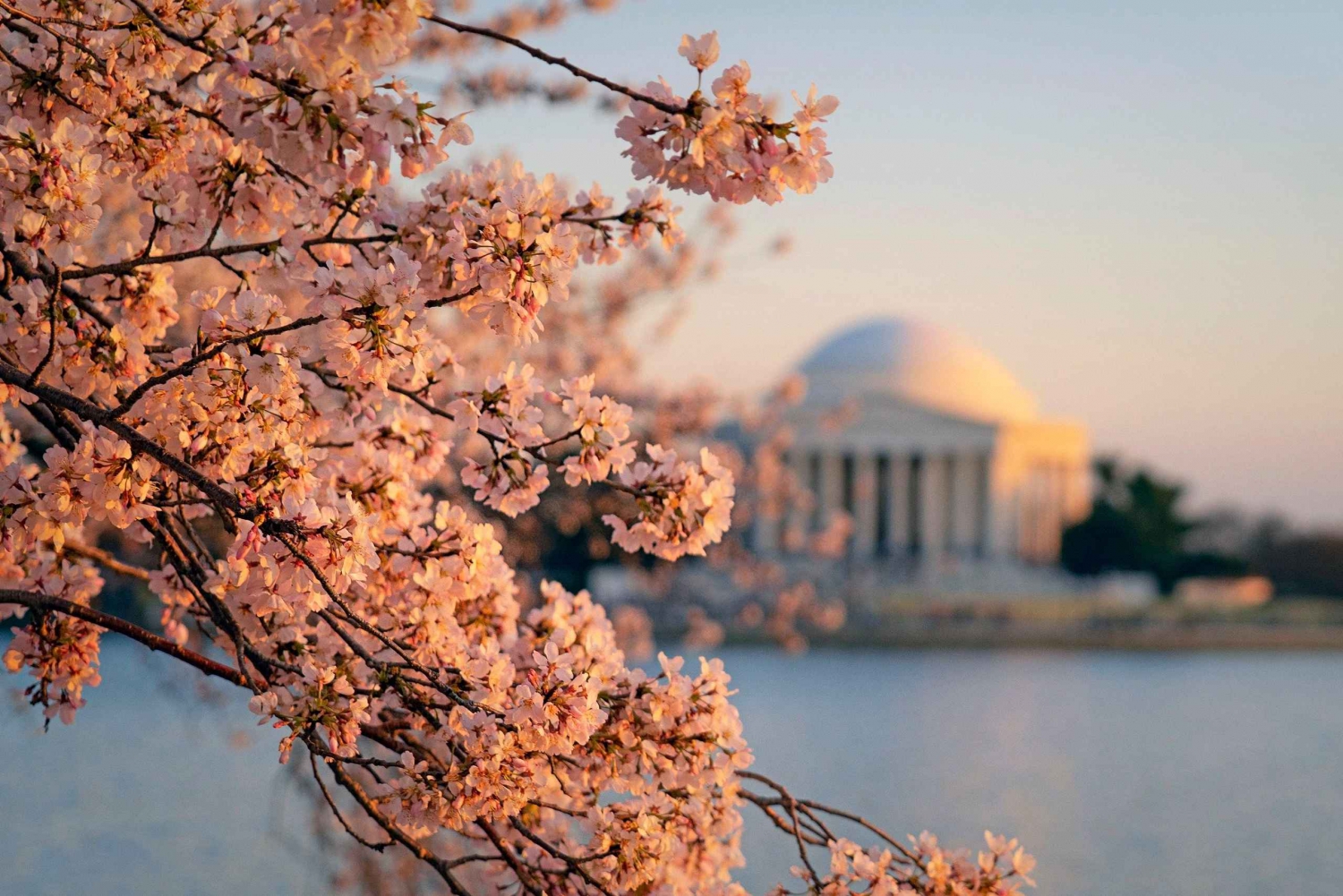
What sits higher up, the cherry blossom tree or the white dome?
the white dome

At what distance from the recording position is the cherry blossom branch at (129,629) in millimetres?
3164

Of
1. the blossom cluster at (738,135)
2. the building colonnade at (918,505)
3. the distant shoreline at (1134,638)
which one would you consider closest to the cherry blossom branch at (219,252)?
the blossom cluster at (738,135)

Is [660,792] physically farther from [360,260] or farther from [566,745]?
[360,260]

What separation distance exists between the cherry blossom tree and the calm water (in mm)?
5420

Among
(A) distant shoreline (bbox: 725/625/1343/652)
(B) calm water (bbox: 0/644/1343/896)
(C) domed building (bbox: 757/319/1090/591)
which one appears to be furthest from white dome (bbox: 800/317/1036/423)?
(B) calm water (bbox: 0/644/1343/896)

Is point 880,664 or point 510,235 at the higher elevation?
point 880,664

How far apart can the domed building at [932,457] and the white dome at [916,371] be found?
0.17 ft

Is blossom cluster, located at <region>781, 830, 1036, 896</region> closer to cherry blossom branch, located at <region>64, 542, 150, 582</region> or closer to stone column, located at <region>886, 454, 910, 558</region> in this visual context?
cherry blossom branch, located at <region>64, 542, 150, 582</region>

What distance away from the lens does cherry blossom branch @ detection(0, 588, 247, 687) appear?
3.16m

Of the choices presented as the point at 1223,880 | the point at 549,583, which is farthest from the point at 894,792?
the point at 549,583

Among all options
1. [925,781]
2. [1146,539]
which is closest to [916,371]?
[1146,539]

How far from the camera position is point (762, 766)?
21.1 metres

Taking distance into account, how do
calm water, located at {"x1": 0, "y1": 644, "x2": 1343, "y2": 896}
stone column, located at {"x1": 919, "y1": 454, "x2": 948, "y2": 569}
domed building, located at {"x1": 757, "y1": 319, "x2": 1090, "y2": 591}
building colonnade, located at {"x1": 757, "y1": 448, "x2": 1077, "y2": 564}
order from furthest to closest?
stone column, located at {"x1": 919, "y1": 454, "x2": 948, "y2": 569}, building colonnade, located at {"x1": 757, "y1": 448, "x2": 1077, "y2": 564}, domed building, located at {"x1": 757, "y1": 319, "x2": 1090, "y2": 591}, calm water, located at {"x1": 0, "y1": 644, "x2": 1343, "y2": 896}

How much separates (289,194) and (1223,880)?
1500cm
